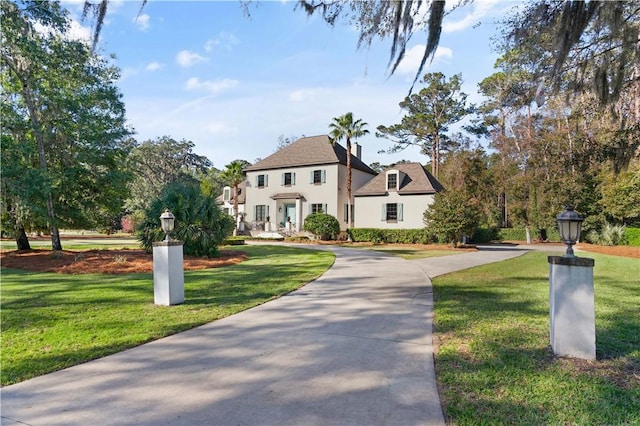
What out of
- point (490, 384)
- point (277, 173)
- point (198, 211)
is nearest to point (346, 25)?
point (490, 384)

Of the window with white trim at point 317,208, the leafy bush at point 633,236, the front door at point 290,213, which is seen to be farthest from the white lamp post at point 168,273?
the leafy bush at point 633,236

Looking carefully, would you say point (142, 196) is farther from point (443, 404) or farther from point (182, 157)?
point (443, 404)

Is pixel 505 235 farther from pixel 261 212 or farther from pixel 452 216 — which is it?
pixel 261 212

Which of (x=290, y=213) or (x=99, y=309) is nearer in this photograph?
(x=99, y=309)

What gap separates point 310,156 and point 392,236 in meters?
9.15

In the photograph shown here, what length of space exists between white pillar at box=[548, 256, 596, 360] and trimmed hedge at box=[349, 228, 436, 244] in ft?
59.7

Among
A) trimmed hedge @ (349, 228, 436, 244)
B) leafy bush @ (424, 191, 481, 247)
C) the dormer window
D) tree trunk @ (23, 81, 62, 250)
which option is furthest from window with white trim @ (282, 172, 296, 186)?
tree trunk @ (23, 81, 62, 250)

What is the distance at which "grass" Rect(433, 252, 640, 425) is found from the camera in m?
2.61

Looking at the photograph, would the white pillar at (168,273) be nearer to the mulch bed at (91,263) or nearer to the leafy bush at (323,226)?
the mulch bed at (91,263)

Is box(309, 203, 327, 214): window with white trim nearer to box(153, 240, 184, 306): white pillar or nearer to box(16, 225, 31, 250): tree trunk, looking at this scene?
box(16, 225, 31, 250): tree trunk

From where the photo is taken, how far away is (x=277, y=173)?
28.1 metres

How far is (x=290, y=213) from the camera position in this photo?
91.4 feet

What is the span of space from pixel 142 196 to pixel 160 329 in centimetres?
3978

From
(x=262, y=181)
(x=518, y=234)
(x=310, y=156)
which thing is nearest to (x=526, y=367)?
(x=310, y=156)
